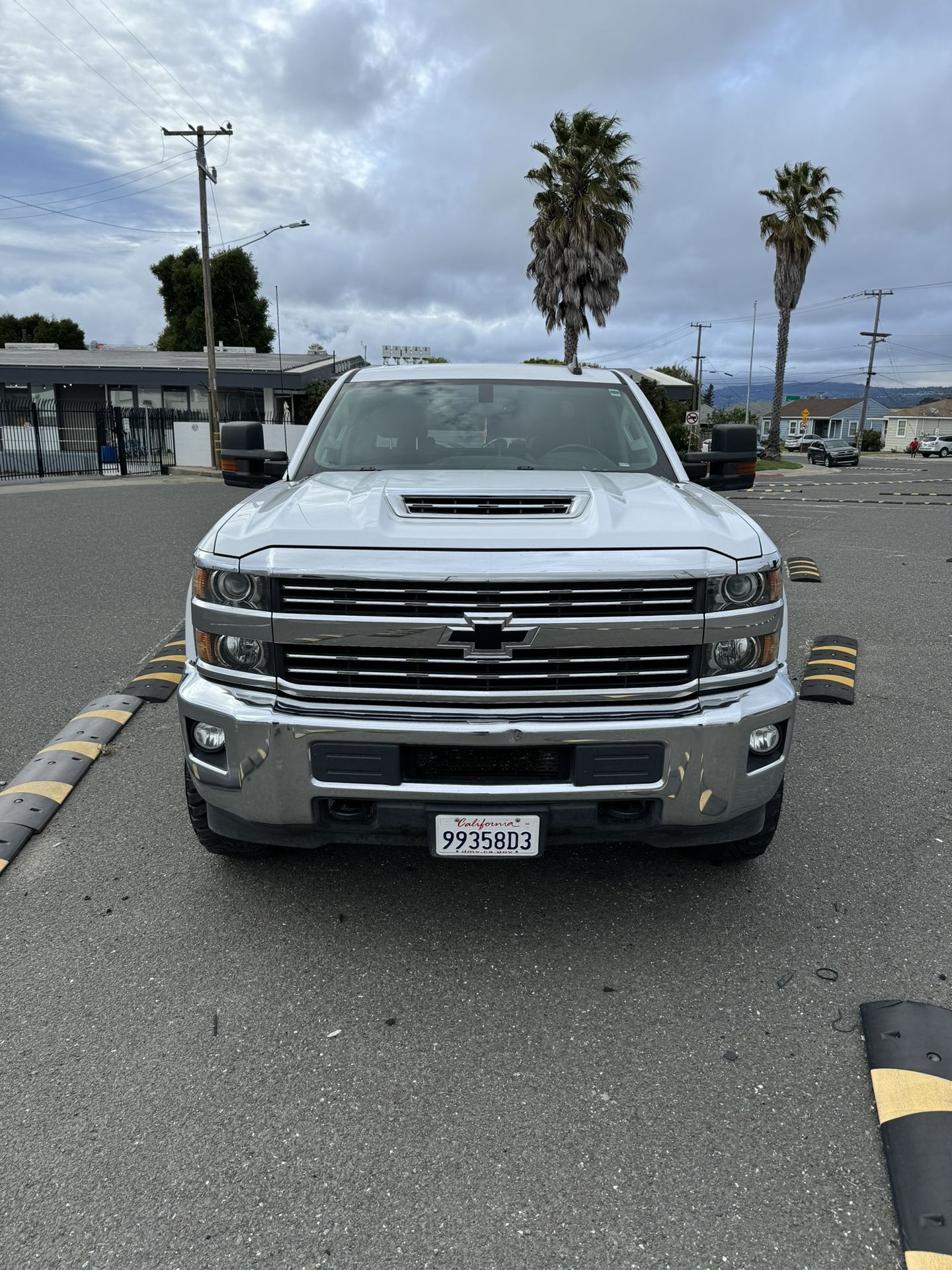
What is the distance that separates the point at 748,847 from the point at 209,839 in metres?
2.01

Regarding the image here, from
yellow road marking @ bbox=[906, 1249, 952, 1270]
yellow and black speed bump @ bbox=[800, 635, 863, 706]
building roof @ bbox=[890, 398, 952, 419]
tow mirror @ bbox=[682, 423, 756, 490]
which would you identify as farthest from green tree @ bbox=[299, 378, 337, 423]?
building roof @ bbox=[890, 398, 952, 419]

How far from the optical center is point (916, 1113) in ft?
7.85

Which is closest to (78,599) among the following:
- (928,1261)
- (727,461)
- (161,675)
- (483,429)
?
(161,675)

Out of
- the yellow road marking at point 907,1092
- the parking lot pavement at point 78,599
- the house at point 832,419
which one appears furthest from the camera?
the house at point 832,419

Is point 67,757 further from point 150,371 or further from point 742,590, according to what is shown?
point 150,371

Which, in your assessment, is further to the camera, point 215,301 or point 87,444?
point 215,301

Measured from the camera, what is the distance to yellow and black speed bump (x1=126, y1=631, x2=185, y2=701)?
5.87 m

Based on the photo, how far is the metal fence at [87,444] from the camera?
2630 cm

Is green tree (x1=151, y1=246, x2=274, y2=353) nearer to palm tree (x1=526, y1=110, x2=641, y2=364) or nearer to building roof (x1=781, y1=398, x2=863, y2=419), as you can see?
palm tree (x1=526, y1=110, x2=641, y2=364)

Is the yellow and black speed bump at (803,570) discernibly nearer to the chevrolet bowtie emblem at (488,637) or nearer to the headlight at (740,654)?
the headlight at (740,654)

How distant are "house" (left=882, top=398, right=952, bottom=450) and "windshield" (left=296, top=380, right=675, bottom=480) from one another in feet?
368

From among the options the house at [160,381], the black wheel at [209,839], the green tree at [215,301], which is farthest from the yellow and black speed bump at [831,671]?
the green tree at [215,301]

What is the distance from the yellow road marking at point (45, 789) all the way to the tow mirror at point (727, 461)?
10.9 ft

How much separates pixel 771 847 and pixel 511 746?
1676 mm
